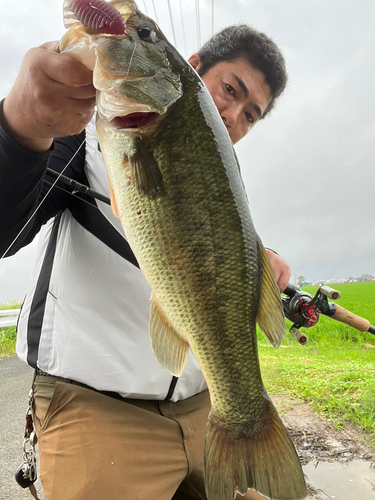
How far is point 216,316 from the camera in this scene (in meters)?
1.33

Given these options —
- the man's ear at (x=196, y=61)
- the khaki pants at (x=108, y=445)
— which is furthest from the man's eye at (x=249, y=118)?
the khaki pants at (x=108, y=445)

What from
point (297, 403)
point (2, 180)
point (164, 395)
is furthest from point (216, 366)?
point (297, 403)

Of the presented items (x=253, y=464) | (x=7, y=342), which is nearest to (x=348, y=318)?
(x=253, y=464)

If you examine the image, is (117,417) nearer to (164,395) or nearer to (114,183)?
(164,395)

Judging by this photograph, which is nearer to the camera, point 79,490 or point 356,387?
point 79,490

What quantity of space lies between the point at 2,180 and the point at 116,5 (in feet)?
2.53

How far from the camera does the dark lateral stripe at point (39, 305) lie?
183 cm

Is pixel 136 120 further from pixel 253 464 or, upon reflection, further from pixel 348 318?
pixel 348 318

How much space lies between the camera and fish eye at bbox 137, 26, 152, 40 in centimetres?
133

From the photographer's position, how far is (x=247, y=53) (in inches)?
111

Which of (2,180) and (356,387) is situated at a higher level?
(2,180)

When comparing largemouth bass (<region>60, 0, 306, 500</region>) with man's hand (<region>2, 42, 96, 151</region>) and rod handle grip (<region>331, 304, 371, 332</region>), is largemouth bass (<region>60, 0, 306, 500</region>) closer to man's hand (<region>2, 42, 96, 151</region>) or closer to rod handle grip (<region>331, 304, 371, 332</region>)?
man's hand (<region>2, 42, 96, 151</region>)

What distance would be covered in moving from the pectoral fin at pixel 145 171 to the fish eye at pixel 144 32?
0.41m

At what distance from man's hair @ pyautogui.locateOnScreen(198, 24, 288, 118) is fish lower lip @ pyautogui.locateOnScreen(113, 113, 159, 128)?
1795mm
